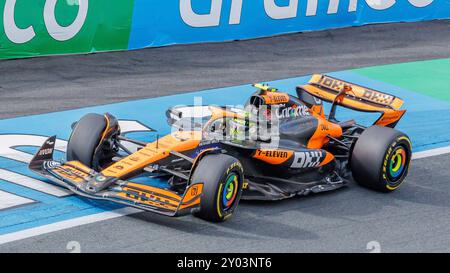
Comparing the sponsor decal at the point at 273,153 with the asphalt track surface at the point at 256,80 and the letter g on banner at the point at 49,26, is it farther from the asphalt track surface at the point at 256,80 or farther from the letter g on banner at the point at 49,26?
the letter g on banner at the point at 49,26

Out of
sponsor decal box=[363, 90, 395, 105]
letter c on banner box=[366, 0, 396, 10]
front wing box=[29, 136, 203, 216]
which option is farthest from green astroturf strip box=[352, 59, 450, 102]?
front wing box=[29, 136, 203, 216]

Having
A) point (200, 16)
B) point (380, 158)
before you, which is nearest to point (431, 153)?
point (380, 158)

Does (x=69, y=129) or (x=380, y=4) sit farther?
(x=380, y=4)

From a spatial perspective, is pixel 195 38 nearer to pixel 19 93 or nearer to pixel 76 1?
pixel 76 1

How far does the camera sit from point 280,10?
18.6 metres

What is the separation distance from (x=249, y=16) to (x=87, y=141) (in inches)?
367

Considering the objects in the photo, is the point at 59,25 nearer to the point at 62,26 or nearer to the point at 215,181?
the point at 62,26

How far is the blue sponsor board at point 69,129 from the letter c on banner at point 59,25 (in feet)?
9.32

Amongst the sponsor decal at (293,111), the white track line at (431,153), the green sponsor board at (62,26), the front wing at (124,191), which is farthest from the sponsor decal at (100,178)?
the green sponsor board at (62,26)

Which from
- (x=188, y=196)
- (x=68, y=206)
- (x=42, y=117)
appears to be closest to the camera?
(x=188, y=196)

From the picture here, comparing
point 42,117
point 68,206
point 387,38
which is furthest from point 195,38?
point 68,206

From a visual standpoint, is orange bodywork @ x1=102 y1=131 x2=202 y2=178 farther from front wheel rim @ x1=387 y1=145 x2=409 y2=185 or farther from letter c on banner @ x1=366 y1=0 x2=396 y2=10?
letter c on banner @ x1=366 y1=0 x2=396 y2=10

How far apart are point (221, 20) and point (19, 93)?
17.9 ft

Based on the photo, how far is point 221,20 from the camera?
58.5 ft
